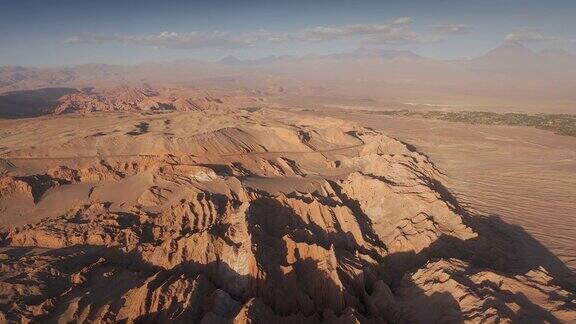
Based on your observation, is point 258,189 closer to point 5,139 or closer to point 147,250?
point 147,250

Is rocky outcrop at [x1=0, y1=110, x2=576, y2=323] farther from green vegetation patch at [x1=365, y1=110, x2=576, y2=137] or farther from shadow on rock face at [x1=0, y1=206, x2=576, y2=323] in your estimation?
green vegetation patch at [x1=365, y1=110, x2=576, y2=137]

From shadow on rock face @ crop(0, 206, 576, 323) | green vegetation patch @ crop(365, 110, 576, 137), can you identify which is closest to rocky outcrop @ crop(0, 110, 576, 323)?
shadow on rock face @ crop(0, 206, 576, 323)

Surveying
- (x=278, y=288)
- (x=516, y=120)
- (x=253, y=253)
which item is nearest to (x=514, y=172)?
(x=253, y=253)

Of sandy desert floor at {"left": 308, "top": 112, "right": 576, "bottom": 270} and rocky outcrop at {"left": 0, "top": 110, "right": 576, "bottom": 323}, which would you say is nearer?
rocky outcrop at {"left": 0, "top": 110, "right": 576, "bottom": 323}

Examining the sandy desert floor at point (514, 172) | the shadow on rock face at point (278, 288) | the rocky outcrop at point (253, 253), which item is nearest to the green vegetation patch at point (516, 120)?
the sandy desert floor at point (514, 172)

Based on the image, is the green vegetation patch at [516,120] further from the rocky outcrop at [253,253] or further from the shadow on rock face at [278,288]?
the shadow on rock face at [278,288]

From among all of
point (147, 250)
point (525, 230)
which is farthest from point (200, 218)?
point (525, 230)

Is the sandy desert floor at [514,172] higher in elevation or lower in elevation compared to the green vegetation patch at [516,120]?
lower

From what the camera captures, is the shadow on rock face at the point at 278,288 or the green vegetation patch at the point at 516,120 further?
the green vegetation patch at the point at 516,120
